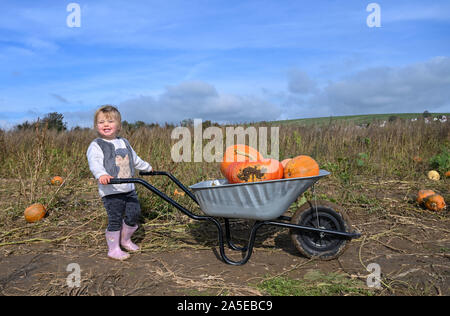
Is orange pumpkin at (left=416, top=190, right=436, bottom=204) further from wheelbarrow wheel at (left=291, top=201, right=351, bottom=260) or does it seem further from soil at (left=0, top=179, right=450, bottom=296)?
wheelbarrow wheel at (left=291, top=201, right=351, bottom=260)

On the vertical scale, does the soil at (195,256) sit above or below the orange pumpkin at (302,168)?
below

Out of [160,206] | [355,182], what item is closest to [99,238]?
[160,206]

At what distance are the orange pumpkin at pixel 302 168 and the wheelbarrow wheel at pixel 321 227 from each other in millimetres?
284

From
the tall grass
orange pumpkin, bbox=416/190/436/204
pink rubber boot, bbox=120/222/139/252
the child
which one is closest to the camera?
the child

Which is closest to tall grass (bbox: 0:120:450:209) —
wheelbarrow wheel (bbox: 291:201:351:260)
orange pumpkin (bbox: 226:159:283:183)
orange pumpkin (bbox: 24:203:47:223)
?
orange pumpkin (bbox: 24:203:47:223)

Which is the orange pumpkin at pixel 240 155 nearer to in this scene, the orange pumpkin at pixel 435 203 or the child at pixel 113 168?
the child at pixel 113 168

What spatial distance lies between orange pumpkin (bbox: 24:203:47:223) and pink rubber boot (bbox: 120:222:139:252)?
149cm


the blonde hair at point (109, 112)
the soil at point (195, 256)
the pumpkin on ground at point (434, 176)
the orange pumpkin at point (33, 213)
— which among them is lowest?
the soil at point (195, 256)

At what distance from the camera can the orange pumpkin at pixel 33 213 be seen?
13.3 feet

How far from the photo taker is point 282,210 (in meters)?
2.61

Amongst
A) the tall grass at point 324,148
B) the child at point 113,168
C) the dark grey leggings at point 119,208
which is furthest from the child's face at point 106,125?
the tall grass at point 324,148

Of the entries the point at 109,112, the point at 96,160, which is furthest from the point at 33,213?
the point at 109,112

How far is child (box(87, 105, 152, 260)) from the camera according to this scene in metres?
2.95

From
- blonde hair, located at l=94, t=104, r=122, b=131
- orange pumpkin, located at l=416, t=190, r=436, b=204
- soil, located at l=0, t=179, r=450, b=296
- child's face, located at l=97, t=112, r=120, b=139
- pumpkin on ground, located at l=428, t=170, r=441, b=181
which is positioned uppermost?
blonde hair, located at l=94, t=104, r=122, b=131
